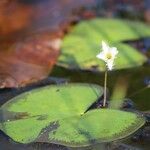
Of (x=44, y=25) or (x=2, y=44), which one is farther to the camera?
(x=44, y=25)

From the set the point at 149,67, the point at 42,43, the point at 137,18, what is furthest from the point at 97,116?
the point at 137,18

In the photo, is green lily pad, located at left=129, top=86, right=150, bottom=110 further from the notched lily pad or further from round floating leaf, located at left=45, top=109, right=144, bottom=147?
the notched lily pad

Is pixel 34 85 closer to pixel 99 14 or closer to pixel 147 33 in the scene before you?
pixel 147 33

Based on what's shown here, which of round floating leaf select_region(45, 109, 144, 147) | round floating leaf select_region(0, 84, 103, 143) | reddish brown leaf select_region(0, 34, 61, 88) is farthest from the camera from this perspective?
reddish brown leaf select_region(0, 34, 61, 88)

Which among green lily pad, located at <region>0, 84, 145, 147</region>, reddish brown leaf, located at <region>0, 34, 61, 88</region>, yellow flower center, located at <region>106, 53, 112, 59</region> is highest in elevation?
yellow flower center, located at <region>106, 53, 112, 59</region>

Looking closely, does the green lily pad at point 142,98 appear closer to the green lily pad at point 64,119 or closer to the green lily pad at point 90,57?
the green lily pad at point 64,119

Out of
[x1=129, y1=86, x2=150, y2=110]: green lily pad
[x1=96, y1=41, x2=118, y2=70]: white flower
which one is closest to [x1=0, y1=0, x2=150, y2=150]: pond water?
[x1=129, y1=86, x2=150, y2=110]: green lily pad
